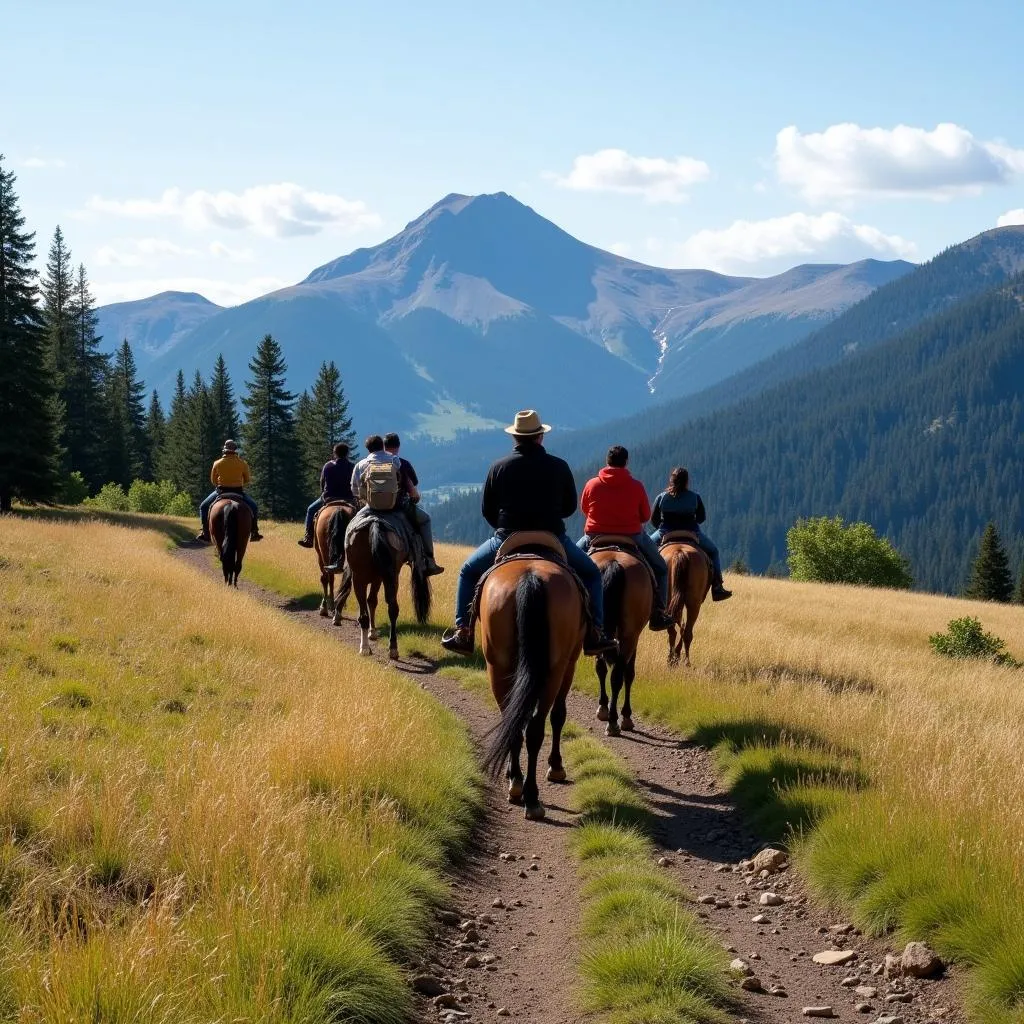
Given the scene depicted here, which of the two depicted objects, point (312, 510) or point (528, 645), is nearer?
point (528, 645)

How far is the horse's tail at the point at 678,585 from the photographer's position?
16172 millimetres

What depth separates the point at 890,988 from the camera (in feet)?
19.1

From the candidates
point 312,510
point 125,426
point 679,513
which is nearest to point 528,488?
point 679,513

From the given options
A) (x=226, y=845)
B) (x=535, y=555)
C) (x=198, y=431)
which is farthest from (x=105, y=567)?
(x=198, y=431)

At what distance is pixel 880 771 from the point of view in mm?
9039

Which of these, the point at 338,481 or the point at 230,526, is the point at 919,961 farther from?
the point at 230,526

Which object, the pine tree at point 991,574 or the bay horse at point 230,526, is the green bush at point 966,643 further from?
the pine tree at point 991,574

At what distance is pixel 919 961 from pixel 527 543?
5035 mm

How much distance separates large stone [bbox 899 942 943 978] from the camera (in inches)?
229

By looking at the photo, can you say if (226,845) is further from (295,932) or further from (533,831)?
(533,831)

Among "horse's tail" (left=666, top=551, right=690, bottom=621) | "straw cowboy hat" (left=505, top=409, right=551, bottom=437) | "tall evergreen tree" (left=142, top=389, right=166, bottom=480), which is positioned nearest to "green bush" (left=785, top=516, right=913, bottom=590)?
"tall evergreen tree" (left=142, top=389, right=166, bottom=480)

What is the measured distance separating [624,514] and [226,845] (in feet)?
25.9

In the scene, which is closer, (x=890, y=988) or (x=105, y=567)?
(x=890, y=988)

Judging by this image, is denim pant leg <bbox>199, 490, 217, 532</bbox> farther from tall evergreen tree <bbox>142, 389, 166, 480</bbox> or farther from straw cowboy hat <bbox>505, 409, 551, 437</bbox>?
tall evergreen tree <bbox>142, 389, 166, 480</bbox>
